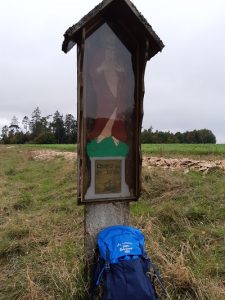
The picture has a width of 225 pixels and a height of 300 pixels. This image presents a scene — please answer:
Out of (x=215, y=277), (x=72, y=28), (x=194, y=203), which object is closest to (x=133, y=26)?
(x=72, y=28)

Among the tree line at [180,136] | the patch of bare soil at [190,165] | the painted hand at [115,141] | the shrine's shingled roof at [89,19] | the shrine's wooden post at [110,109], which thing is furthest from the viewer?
the tree line at [180,136]

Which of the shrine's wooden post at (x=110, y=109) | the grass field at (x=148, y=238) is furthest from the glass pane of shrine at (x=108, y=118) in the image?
the grass field at (x=148, y=238)

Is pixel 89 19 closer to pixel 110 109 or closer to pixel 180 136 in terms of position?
pixel 110 109

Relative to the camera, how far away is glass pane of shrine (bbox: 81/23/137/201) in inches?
131

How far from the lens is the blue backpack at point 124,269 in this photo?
279cm

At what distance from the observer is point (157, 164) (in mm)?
9375

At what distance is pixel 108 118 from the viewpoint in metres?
3.38

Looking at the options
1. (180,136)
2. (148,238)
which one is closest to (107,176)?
(148,238)

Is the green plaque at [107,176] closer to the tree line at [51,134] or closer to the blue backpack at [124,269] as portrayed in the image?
the blue backpack at [124,269]

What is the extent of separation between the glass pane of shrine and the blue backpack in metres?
0.47

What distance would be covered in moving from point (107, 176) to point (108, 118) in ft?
1.77

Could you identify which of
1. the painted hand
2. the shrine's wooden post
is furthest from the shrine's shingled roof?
the painted hand

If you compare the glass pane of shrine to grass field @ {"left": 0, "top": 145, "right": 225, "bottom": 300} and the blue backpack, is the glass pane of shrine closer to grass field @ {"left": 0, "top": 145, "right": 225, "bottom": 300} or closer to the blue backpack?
the blue backpack

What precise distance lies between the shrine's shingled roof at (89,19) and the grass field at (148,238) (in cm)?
201
